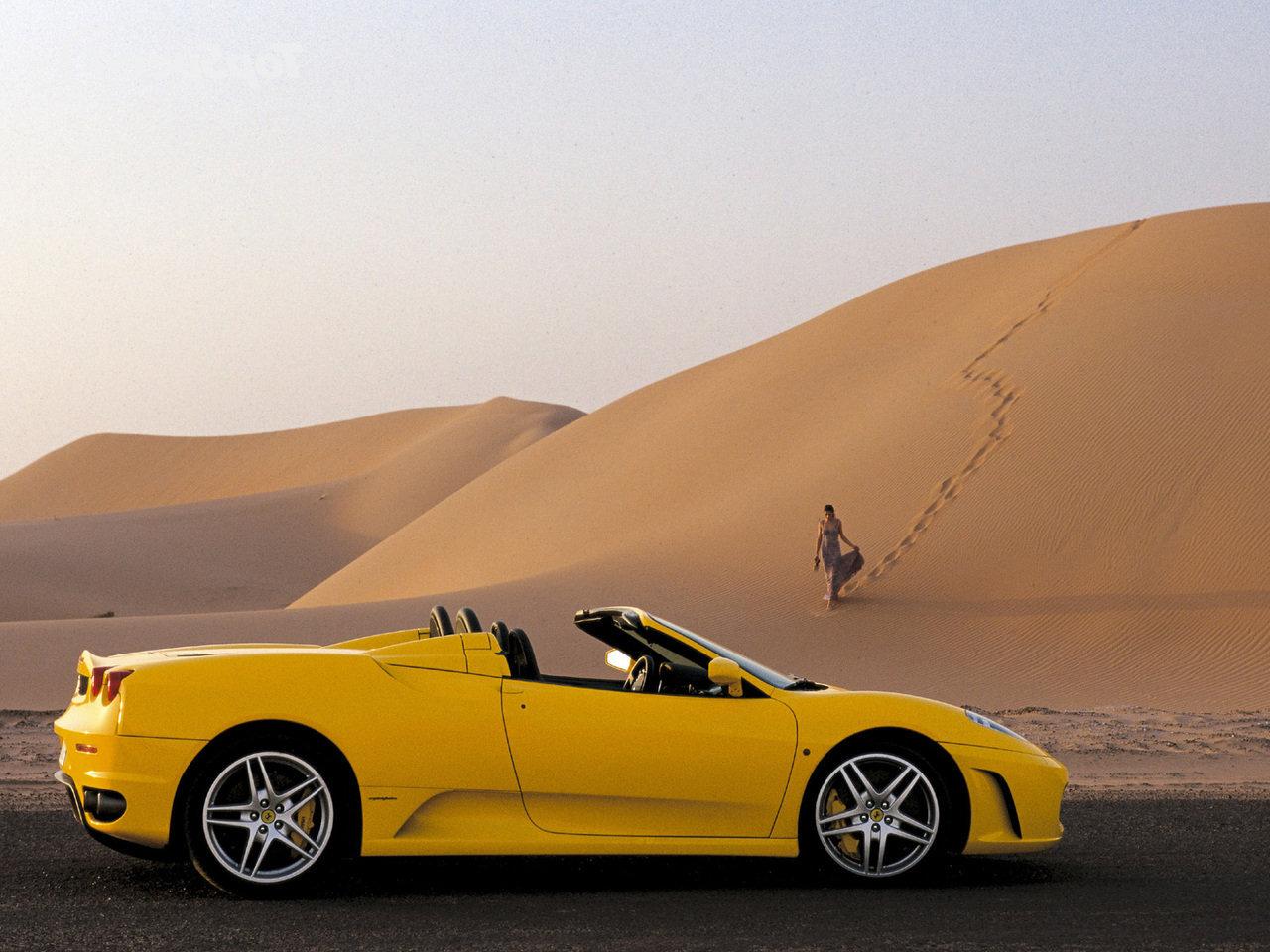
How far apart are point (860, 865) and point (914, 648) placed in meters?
19.7

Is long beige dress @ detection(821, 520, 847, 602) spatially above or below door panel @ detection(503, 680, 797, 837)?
above

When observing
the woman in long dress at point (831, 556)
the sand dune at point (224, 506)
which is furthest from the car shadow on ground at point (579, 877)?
the sand dune at point (224, 506)

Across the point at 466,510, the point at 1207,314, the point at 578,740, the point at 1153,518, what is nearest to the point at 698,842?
the point at 578,740

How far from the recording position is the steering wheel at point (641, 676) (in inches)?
287

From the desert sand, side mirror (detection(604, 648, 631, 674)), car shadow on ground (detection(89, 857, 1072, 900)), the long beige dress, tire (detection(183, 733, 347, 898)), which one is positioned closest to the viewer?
tire (detection(183, 733, 347, 898))

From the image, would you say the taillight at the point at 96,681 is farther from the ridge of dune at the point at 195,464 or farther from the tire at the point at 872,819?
the ridge of dune at the point at 195,464

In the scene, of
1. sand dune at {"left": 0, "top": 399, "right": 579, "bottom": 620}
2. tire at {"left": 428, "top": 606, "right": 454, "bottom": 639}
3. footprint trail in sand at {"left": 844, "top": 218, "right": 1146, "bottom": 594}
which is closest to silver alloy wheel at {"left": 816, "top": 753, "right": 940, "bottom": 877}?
tire at {"left": 428, "top": 606, "right": 454, "bottom": 639}

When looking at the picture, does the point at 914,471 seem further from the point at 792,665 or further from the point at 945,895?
the point at 945,895

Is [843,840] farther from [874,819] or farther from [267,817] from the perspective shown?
[267,817]

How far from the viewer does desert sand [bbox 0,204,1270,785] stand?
25719 millimetres

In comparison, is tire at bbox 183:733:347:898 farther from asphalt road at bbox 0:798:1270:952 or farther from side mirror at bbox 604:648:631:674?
side mirror at bbox 604:648:631:674

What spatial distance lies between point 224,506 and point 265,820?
89.9 m

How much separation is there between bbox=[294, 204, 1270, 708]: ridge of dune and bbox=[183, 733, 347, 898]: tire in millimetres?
17632

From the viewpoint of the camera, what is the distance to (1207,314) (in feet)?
121
